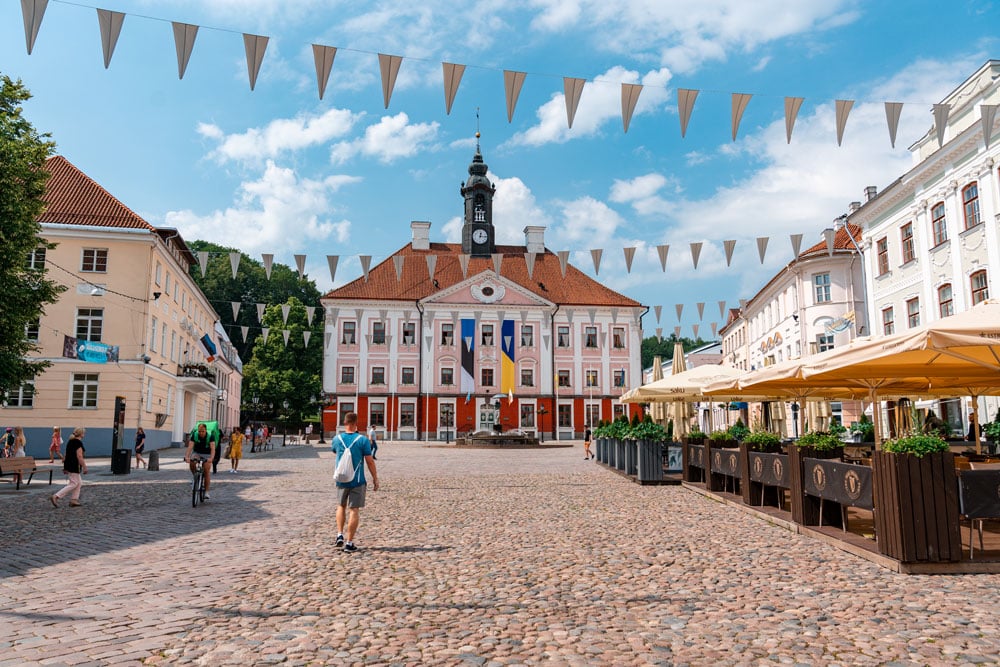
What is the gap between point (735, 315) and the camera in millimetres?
65250

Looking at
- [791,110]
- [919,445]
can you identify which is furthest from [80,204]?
[919,445]

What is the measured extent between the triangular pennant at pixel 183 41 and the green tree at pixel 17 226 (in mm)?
10839

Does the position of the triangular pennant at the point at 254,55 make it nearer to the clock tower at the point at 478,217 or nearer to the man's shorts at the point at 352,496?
the man's shorts at the point at 352,496

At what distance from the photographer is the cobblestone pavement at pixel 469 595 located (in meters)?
4.49

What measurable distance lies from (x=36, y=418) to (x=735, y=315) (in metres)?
53.8

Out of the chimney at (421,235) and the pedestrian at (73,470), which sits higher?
the chimney at (421,235)

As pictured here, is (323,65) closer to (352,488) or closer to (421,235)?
(352,488)

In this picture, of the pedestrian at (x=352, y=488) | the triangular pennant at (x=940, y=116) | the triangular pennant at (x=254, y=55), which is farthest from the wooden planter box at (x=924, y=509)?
the triangular pennant at (x=254, y=55)

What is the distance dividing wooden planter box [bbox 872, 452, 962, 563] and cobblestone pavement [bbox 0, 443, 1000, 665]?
0.30 m

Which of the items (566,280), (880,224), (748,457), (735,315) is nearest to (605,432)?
(748,457)

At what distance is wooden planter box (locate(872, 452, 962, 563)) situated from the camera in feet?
22.4

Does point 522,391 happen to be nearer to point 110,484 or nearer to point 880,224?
point 880,224

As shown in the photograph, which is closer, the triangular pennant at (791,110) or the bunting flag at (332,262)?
the triangular pennant at (791,110)

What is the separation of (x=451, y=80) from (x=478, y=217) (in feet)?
174
